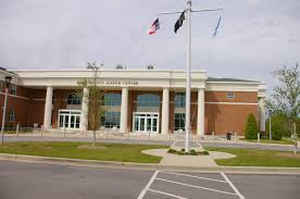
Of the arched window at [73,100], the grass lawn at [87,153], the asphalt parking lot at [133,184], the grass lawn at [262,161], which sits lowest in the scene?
the asphalt parking lot at [133,184]

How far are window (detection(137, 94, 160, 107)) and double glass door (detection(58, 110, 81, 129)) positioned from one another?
33.6ft

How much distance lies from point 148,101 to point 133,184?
34.2 metres

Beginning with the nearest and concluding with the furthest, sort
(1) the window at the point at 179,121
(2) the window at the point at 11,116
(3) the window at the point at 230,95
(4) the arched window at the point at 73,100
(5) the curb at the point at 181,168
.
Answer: (5) the curb at the point at 181,168 → (2) the window at the point at 11,116 → (3) the window at the point at 230,95 → (1) the window at the point at 179,121 → (4) the arched window at the point at 73,100

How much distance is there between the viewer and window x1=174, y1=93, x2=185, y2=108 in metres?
41.6

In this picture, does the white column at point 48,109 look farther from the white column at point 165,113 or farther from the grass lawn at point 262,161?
the grass lawn at point 262,161

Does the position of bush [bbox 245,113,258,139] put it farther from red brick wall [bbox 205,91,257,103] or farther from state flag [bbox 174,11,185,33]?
state flag [bbox 174,11,185,33]

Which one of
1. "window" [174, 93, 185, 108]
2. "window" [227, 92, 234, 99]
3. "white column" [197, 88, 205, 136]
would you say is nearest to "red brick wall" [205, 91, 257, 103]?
"window" [227, 92, 234, 99]

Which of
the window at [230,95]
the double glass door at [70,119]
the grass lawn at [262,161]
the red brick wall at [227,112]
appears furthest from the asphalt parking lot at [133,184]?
the double glass door at [70,119]

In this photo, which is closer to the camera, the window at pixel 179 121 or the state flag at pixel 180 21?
the state flag at pixel 180 21

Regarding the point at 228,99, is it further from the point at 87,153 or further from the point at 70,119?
the point at 87,153

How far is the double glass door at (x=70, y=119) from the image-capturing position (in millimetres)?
43031

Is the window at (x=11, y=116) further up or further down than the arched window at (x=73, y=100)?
further down

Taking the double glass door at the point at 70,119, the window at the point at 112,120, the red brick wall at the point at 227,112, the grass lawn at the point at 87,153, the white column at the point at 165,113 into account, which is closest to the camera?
the grass lawn at the point at 87,153

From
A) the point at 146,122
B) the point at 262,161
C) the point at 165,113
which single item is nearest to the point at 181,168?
the point at 262,161
